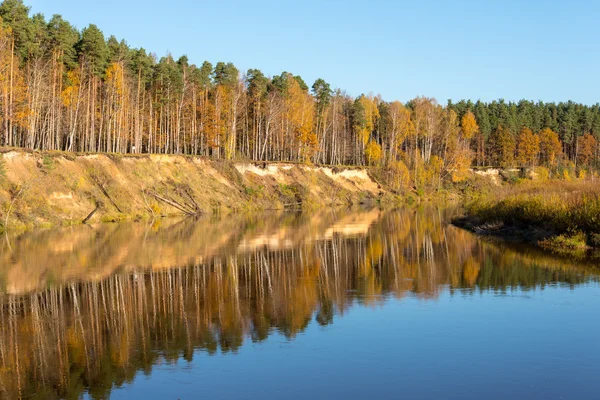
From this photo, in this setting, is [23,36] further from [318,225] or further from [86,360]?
[86,360]

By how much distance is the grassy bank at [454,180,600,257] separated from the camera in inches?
1262

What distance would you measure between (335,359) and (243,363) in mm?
2129

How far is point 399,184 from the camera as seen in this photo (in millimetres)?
101688

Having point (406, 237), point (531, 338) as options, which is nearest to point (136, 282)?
point (531, 338)

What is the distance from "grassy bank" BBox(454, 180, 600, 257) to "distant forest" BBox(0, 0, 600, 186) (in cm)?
4009

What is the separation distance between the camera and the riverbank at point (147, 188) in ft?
156

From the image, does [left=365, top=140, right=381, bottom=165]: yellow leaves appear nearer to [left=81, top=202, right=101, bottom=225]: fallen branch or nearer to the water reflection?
[left=81, top=202, right=101, bottom=225]: fallen branch

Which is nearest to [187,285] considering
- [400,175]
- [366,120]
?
[400,175]

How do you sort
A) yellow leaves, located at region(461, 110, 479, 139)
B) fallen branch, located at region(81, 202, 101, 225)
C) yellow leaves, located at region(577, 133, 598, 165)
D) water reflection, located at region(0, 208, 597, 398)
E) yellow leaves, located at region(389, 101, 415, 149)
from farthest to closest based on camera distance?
1. yellow leaves, located at region(577, 133, 598, 165)
2. yellow leaves, located at region(461, 110, 479, 139)
3. yellow leaves, located at region(389, 101, 415, 149)
4. fallen branch, located at region(81, 202, 101, 225)
5. water reflection, located at region(0, 208, 597, 398)

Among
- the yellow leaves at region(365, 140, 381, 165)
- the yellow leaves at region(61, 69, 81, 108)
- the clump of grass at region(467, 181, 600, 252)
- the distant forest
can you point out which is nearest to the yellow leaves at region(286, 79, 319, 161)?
the distant forest

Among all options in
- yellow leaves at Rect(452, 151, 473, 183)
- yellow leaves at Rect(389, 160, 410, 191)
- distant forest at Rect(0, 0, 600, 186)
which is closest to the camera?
distant forest at Rect(0, 0, 600, 186)

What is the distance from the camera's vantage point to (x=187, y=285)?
77.0ft

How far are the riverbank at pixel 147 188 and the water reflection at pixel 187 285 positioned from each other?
7.71 meters

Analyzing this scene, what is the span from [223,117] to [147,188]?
28.4 m
